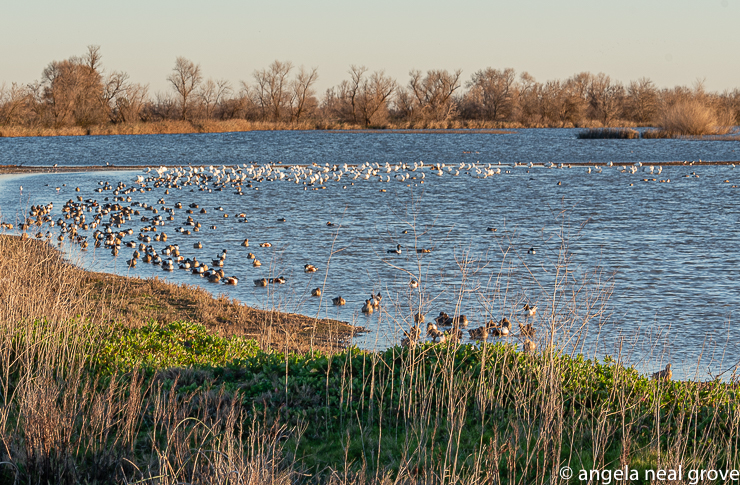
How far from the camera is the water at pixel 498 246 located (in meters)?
9.59

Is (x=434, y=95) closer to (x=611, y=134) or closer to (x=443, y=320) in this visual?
(x=611, y=134)

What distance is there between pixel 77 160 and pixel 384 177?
2424 centimetres

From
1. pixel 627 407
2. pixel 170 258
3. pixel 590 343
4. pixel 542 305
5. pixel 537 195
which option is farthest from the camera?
pixel 537 195

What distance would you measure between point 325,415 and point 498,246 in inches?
429

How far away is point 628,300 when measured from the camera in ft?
37.0

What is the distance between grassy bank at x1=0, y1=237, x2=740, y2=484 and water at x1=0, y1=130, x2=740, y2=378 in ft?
1.77

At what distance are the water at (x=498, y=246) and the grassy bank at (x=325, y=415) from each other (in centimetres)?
54

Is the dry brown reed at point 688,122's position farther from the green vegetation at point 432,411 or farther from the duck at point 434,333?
the green vegetation at point 432,411

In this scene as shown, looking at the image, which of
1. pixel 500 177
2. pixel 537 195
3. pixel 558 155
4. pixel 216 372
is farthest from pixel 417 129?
pixel 216 372

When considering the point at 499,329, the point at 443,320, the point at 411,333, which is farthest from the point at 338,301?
the point at 411,333

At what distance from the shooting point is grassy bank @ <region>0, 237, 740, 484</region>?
4.64 meters

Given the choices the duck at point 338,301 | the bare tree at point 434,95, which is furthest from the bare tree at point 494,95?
the duck at point 338,301

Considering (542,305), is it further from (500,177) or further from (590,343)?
(500,177)

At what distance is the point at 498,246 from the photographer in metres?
16.1
